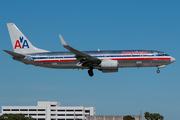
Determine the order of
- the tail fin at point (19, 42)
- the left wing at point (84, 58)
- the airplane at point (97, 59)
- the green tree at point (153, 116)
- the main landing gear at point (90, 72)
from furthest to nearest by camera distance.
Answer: the green tree at point (153, 116) < the tail fin at point (19, 42) < the main landing gear at point (90, 72) < the airplane at point (97, 59) < the left wing at point (84, 58)

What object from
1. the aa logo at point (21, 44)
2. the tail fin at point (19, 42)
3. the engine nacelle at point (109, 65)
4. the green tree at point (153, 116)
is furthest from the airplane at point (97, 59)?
the green tree at point (153, 116)

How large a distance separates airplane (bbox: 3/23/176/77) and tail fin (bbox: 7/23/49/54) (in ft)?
8.13

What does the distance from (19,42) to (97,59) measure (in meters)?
19.3

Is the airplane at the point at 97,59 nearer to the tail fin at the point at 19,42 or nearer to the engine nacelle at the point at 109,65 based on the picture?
the engine nacelle at the point at 109,65

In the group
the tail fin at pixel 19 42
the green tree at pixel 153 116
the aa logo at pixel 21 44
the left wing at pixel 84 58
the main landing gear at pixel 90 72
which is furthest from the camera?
the green tree at pixel 153 116

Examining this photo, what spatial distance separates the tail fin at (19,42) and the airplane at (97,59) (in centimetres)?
248

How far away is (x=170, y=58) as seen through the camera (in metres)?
62.9

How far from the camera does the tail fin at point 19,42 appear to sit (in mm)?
69375

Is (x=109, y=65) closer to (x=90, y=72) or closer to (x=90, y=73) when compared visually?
(x=90, y=72)

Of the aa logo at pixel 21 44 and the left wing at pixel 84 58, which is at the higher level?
the aa logo at pixel 21 44

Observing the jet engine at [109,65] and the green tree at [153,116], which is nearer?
the jet engine at [109,65]

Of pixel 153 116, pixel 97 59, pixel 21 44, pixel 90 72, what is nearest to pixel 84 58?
pixel 97 59

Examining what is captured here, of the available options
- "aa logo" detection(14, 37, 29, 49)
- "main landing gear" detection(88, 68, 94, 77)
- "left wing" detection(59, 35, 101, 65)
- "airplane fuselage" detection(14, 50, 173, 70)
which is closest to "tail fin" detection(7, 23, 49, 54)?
"aa logo" detection(14, 37, 29, 49)

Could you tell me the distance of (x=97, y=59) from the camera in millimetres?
61812
